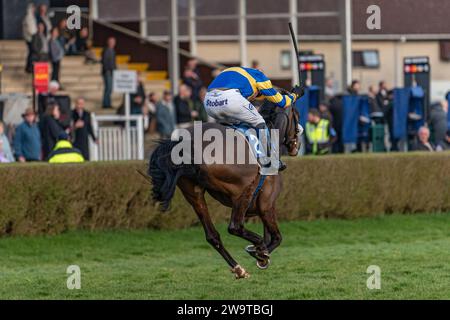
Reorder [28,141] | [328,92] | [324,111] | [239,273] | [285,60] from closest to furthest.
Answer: [239,273] < [28,141] < [324,111] < [328,92] < [285,60]

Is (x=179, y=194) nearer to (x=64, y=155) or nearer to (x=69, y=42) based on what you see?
(x=64, y=155)

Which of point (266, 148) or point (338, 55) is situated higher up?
point (338, 55)

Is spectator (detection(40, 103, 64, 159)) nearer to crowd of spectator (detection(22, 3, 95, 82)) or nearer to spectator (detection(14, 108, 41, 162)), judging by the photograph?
spectator (detection(14, 108, 41, 162))

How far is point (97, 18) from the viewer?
25438mm

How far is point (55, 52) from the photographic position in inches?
805

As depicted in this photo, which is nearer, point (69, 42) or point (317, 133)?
point (317, 133)

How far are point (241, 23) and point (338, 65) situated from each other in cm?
409

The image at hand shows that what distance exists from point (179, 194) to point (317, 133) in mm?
4162

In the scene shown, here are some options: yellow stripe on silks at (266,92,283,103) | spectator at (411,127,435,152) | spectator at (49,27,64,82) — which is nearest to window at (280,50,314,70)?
spectator at (49,27,64,82)

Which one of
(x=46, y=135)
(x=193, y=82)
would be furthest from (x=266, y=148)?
(x=193, y=82)

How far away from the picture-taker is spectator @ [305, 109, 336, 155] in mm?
17750

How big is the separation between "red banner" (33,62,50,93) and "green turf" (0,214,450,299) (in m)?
4.91

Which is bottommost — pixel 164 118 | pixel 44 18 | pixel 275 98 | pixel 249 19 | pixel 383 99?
pixel 164 118
